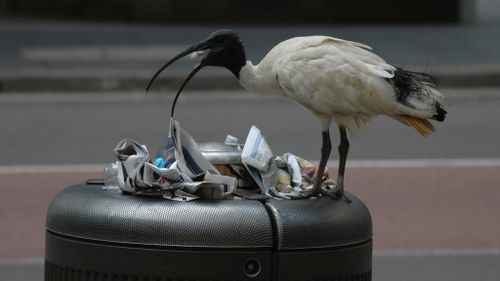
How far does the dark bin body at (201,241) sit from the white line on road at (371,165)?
5861 mm

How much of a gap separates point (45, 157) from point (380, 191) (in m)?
2.99

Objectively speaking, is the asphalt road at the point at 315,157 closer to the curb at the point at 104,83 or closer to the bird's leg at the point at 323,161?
the curb at the point at 104,83

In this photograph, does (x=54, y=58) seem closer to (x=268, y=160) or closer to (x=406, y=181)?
(x=406, y=181)

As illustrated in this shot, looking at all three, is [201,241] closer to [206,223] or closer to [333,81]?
[206,223]

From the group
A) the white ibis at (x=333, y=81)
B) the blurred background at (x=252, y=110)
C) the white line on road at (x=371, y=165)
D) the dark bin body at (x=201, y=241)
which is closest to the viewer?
the dark bin body at (x=201, y=241)

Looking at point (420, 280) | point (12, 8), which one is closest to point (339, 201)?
point (420, 280)

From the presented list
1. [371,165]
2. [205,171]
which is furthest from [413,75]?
[371,165]

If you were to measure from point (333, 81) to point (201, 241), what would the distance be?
2.28 feet

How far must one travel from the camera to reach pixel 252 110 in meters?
12.4

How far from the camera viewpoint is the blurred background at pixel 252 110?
7344mm

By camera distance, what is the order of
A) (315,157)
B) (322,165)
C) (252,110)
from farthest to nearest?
(252,110) → (315,157) → (322,165)

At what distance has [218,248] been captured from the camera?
10.3 ft

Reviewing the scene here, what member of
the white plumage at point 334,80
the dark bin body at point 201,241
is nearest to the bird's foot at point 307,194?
the dark bin body at point 201,241

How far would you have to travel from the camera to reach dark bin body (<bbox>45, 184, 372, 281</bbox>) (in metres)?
3.13
